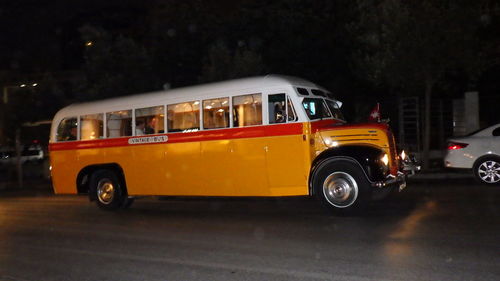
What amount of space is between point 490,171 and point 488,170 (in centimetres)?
5

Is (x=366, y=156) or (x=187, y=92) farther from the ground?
A: (x=187, y=92)

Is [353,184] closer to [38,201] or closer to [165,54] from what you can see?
[38,201]

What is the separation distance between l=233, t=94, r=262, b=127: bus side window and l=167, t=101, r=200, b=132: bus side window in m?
0.99

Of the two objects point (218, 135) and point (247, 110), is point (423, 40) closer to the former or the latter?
point (247, 110)

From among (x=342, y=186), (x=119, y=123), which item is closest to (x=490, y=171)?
(x=342, y=186)

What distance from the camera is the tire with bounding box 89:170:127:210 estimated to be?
43.8ft

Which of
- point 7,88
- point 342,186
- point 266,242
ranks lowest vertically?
point 266,242

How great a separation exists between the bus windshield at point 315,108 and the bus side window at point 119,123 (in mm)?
4391

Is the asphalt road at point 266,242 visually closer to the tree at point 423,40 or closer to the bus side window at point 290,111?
the bus side window at point 290,111

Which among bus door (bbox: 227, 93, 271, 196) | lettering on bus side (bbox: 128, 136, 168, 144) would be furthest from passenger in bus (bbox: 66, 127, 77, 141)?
bus door (bbox: 227, 93, 271, 196)

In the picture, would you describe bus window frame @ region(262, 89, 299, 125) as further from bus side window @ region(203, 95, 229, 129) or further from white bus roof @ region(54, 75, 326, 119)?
bus side window @ region(203, 95, 229, 129)

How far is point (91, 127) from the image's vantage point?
1378 cm

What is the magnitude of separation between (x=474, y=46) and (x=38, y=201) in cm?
1476

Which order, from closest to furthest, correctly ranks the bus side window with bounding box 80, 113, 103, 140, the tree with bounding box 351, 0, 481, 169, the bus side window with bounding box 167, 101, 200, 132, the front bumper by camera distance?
the front bumper
the bus side window with bounding box 167, 101, 200, 132
the bus side window with bounding box 80, 113, 103, 140
the tree with bounding box 351, 0, 481, 169
